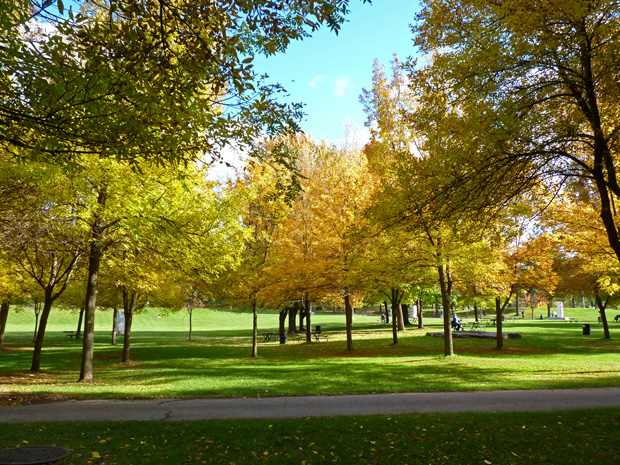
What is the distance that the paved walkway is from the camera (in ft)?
23.9

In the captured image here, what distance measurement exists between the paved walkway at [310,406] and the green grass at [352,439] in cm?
53

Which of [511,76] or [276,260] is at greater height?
[511,76]

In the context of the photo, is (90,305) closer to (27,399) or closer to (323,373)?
(27,399)

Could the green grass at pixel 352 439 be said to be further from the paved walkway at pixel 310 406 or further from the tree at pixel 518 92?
the tree at pixel 518 92

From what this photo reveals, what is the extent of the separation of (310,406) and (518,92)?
22.4ft

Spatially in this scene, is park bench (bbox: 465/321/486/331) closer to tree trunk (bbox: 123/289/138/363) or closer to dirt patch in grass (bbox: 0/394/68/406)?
tree trunk (bbox: 123/289/138/363)

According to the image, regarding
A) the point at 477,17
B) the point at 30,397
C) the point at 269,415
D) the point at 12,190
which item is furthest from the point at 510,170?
the point at 30,397

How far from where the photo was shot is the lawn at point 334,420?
5.27 metres

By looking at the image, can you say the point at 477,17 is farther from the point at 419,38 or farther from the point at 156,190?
the point at 156,190

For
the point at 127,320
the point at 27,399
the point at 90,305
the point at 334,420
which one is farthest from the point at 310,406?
the point at 127,320

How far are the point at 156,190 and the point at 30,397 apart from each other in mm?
5654

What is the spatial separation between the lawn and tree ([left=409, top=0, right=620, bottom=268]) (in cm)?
350

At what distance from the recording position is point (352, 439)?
228 inches

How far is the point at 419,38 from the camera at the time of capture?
749 cm
